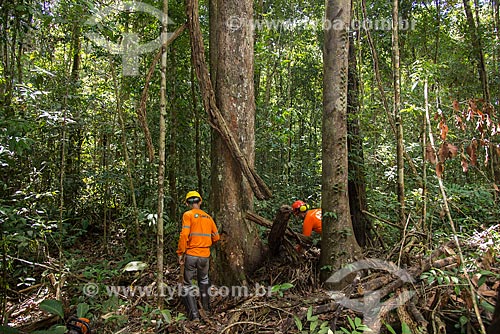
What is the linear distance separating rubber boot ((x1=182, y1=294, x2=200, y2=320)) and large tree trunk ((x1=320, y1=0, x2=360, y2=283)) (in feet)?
5.84

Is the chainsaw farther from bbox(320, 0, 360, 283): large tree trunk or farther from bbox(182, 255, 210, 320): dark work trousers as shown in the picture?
bbox(320, 0, 360, 283): large tree trunk

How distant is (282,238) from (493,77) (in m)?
9.46

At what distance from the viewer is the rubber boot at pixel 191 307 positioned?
497cm

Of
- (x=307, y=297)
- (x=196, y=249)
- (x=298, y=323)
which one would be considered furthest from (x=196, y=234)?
(x=298, y=323)

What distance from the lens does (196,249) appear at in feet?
17.1

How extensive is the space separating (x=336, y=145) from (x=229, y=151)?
1.51 metres

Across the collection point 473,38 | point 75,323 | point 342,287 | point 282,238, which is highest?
point 473,38

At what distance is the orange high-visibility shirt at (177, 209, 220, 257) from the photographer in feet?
16.9

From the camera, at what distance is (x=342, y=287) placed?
4.64 meters

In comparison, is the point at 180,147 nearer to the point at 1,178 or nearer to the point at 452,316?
the point at 1,178

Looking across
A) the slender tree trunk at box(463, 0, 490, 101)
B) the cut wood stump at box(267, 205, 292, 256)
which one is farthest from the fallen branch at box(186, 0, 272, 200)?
the slender tree trunk at box(463, 0, 490, 101)

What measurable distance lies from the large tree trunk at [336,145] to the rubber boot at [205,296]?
1640mm

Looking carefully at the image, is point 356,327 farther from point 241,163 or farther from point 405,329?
point 241,163

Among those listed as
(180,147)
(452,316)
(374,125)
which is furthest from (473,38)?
(452,316)
